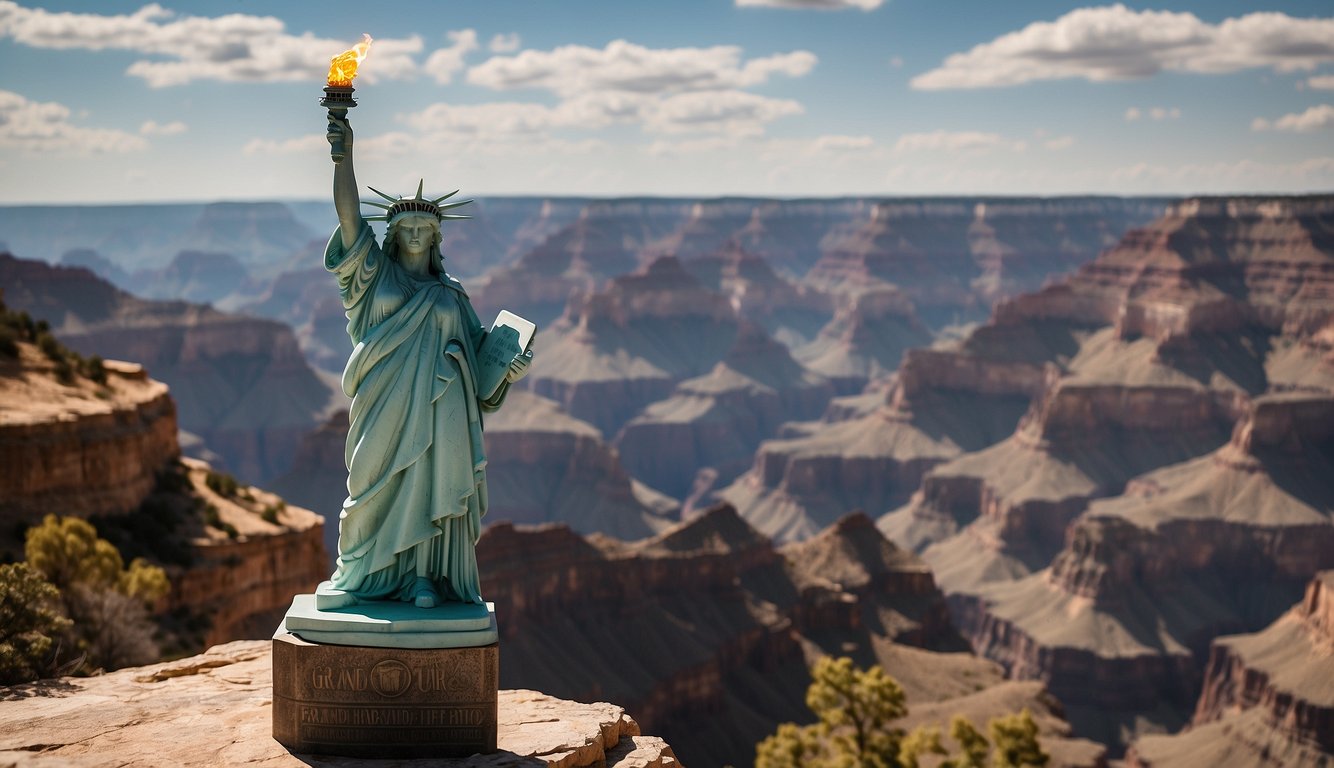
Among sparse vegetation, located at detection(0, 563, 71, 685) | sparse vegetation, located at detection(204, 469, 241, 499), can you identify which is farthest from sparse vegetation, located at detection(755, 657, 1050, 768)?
sparse vegetation, located at detection(204, 469, 241, 499)

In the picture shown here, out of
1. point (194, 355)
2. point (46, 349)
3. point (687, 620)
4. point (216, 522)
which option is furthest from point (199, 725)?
point (194, 355)

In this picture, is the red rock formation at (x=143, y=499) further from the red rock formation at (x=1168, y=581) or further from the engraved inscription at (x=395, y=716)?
the red rock formation at (x=1168, y=581)

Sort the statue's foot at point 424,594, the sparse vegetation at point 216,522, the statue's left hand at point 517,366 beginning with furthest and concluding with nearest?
the sparse vegetation at point 216,522 → the statue's left hand at point 517,366 → the statue's foot at point 424,594

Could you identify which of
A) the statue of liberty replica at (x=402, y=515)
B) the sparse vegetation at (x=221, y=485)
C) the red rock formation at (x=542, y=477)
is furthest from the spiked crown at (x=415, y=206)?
the red rock formation at (x=542, y=477)

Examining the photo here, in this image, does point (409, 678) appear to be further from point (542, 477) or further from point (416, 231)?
point (542, 477)

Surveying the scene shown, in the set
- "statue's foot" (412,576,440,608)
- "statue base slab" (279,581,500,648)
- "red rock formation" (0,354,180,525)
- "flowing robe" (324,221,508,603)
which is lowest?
"red rock formation" (0,354,180,525)

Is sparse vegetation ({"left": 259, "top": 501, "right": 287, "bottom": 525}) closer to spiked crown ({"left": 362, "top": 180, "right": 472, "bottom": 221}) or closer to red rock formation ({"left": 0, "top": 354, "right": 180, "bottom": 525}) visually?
red rock formation ({"left": 0, "top": 354, "right": 180, "bottom": 525})

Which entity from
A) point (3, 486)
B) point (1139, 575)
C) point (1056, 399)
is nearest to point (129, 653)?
point (3, 486)
